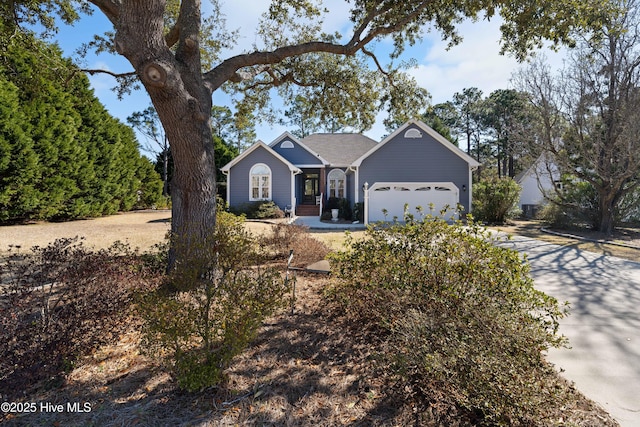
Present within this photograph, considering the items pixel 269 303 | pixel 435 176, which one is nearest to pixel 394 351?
pixel 269 303

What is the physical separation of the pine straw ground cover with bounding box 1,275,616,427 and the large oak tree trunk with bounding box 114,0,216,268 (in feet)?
4.81

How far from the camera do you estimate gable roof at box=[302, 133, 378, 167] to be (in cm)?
2291

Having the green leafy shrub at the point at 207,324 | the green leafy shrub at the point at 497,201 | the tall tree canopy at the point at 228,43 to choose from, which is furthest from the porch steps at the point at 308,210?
the green leafy shrub at the point at 207,324

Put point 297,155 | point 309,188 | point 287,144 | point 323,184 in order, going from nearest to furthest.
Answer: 1. point 323,184
2. point 297,155
3. point 287,144
4. point 309,188

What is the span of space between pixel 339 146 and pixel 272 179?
7.10 metres

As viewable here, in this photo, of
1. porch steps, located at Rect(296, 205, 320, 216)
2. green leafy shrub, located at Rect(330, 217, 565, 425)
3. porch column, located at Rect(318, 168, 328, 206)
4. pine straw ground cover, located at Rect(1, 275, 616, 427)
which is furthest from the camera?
porch steps, located at Rect(296, 205, 320, 216)

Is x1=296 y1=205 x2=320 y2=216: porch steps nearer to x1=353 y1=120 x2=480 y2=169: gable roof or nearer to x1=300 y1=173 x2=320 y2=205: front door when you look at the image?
x1=300 y1=173 x2=320 y2=205: front door

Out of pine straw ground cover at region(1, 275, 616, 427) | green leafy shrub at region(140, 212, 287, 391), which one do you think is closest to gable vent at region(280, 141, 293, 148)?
pine straw ground cover at region(1, 275, 616, 427)

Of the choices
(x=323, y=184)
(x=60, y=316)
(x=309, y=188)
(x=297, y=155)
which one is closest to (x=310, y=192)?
(x=309, y=188)

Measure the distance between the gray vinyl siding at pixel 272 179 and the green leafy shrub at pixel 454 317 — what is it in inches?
648

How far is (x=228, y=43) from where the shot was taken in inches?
387

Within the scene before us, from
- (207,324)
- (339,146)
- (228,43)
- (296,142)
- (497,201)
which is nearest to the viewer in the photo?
(207,324)

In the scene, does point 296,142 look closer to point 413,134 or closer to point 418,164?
point 413,134

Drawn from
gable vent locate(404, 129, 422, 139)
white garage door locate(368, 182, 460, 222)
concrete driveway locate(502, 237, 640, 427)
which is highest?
gable vent locate(404, 129, 422, 139)
